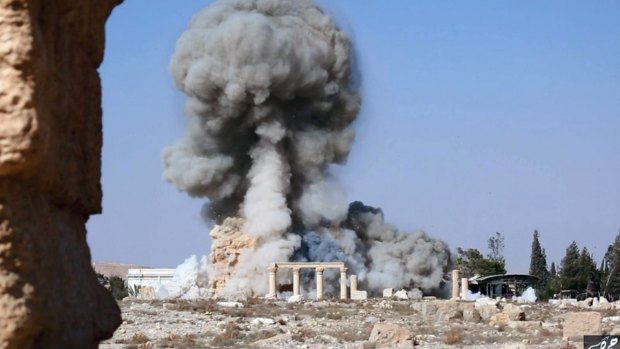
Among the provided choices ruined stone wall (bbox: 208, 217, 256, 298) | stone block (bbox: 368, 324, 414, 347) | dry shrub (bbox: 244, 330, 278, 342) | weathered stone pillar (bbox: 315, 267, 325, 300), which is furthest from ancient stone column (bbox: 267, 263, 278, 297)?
stone block (bbox: 368, 324, 414, 347)

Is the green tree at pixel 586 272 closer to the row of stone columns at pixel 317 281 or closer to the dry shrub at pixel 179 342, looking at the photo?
the row of stone columns at pixel 317 281

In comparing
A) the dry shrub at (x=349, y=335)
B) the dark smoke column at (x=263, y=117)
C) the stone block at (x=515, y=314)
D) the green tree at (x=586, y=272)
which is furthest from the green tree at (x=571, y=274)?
the dry shrub at (x=349, y=335)

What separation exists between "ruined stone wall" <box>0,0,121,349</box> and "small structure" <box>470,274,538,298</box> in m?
58.9

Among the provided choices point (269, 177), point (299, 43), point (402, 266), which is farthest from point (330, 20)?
point (402, 266)

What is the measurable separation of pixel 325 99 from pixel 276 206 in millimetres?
7093

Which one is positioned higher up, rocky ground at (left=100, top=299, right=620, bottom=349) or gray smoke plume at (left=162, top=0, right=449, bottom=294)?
gray smoke plume at (left=162, top=0, right=449, bottom=294)

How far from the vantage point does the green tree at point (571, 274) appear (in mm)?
68250

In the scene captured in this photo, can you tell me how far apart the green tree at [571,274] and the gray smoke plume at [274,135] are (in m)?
9.03

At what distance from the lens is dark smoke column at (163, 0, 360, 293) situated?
192 feet

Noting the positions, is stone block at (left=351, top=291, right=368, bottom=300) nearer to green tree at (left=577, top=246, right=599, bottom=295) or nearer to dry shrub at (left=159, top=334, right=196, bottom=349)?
green tree at (left=577, top=246, right=599, bottom=295)

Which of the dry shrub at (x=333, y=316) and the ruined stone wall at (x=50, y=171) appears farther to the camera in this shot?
the dry shrub at (x=333, y=316)

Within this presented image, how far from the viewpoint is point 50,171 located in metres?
4.48

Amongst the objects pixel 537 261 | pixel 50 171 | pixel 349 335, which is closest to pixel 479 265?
pixel 537 261

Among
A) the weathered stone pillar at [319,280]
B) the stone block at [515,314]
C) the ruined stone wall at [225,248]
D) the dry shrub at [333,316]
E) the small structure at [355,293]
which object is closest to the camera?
the stone block at [515,314]
